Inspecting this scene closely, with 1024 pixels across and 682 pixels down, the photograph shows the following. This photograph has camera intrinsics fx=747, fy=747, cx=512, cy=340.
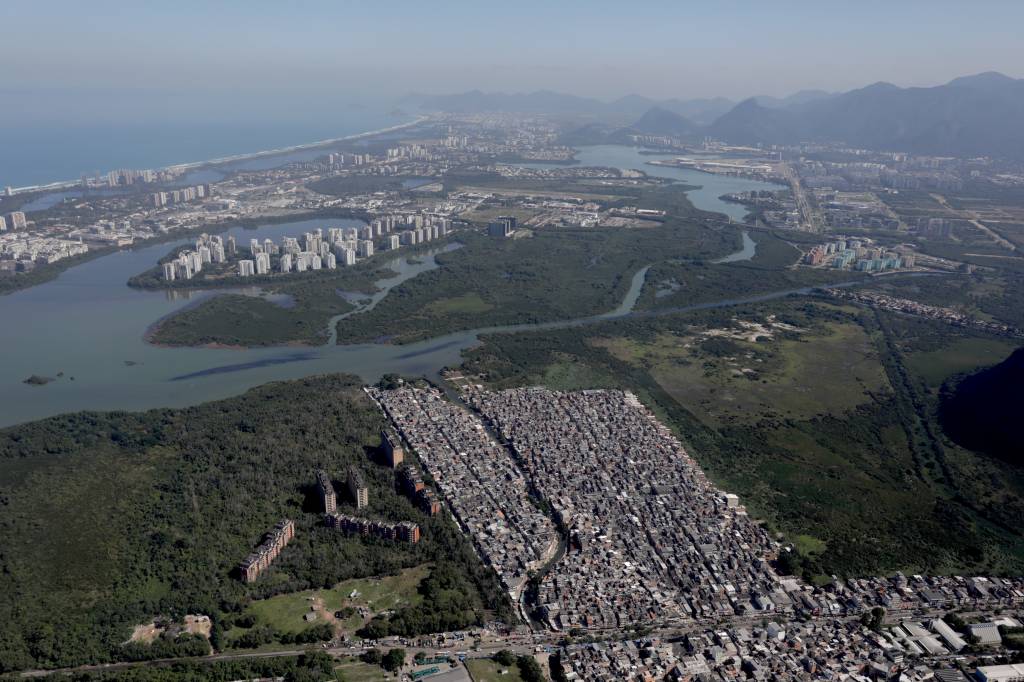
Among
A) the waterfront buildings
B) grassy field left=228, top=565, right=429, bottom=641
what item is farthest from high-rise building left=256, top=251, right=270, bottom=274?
grassy field left=228, top=565, right=429, bottom=641

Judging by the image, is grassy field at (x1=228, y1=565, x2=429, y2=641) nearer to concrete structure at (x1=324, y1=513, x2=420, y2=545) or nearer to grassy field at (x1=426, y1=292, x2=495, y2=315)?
concrete structure at (x1=324, y1=513, x2=420, y2=545)

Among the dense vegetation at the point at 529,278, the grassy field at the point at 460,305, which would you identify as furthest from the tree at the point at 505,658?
the grassy field at the point at 460,305

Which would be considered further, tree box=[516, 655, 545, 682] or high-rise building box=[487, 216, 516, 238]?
high-rise building box=[487, 216, 516, 238]

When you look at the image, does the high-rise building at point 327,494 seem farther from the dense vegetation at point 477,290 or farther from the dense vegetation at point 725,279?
the dense vegetation at point 725,279

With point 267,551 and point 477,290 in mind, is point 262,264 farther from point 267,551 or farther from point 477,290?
point 267,551

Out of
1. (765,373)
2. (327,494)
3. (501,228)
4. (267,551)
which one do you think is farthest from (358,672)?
(501,228)

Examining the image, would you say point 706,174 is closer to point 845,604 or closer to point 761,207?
point 761,207
